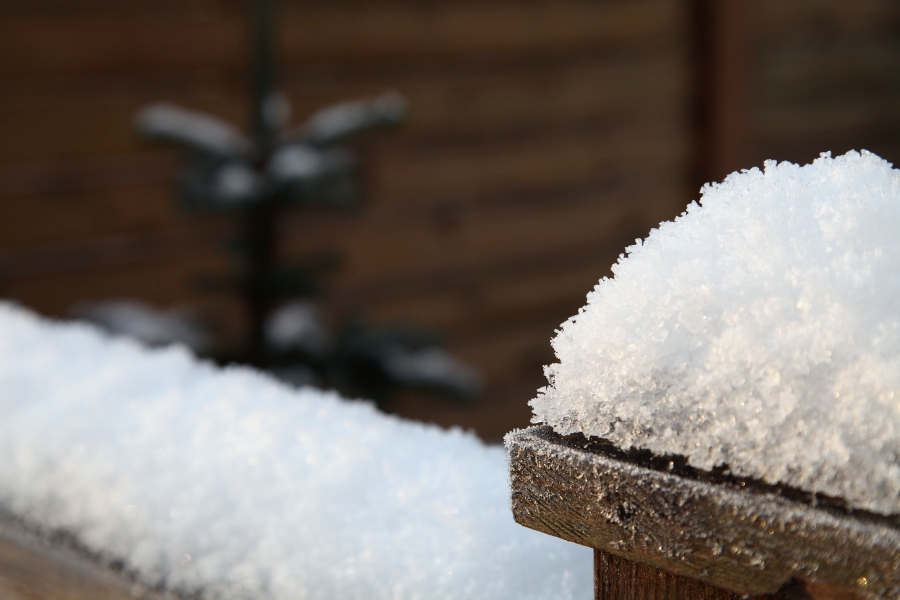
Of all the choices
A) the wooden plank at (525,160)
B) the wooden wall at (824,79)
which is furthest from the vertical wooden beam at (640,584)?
the wooden wall at (824,79)

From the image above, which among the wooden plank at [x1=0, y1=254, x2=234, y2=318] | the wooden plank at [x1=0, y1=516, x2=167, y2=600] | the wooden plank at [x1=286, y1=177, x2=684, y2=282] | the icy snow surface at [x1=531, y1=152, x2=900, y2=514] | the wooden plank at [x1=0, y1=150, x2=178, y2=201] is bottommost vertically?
the wooden plank at [x1=0, y1=516, x2=167, y2=600]

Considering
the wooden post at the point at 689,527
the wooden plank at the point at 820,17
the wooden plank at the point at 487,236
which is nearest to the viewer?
the wooden post at the point at 689,527

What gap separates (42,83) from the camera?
2.23 meters

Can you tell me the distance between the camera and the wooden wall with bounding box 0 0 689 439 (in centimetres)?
230

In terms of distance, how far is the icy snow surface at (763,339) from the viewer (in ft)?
1.10

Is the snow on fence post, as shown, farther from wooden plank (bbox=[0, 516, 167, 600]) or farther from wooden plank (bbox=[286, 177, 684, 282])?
wooden plank (bbox=[286, 177, 684, 282])

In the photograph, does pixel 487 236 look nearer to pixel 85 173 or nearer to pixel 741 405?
pixel 85 173

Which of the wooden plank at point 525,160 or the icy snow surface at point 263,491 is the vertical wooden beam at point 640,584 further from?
the wooden plank at point 525,160

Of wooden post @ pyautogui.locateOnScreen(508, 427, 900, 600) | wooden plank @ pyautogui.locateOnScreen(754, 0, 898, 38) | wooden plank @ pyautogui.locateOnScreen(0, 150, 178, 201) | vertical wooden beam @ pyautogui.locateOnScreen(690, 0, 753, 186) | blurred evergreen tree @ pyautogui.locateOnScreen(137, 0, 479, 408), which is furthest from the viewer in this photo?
wooden plank @ pyautogui.locateOnScreen(754, 0, 898, 38)

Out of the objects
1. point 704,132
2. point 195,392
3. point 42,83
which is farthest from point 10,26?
point 704,132

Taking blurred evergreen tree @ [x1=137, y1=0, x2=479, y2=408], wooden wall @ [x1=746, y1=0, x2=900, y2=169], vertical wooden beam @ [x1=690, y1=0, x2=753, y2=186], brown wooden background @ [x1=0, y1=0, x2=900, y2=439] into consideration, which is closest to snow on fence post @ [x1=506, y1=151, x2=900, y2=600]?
blurred evergreen tree @ [x1=137, y1=0, x2=479, y2=408]

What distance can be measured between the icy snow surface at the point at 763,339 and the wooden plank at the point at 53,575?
360 mm

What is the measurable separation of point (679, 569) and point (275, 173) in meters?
1.79

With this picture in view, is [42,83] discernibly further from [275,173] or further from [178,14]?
[275,173]
